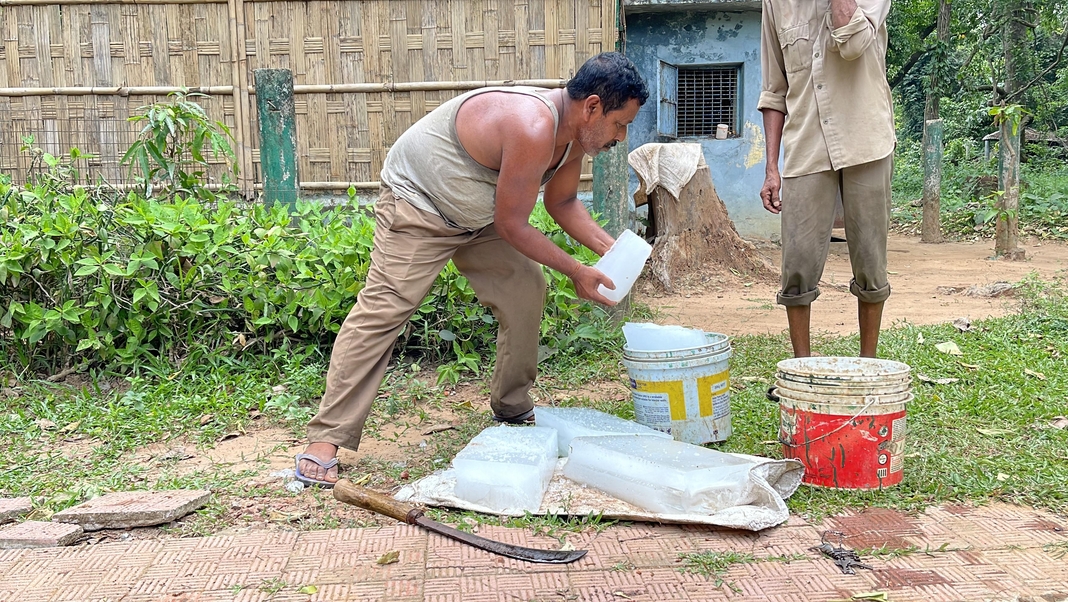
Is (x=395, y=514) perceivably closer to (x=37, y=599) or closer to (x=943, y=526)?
(x=37, y=599)

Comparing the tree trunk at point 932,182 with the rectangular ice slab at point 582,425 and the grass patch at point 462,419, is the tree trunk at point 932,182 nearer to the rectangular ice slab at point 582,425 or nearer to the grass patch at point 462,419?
the grass patch at point 462,419

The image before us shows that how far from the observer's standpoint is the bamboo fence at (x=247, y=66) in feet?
23.8

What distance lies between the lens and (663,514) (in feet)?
8.20

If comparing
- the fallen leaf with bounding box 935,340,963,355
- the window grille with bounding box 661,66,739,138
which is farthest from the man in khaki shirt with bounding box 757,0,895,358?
the window grille with bounding box 661,66,739,138

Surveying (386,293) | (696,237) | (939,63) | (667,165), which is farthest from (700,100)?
(386,293)

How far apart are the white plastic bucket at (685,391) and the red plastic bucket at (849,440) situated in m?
0.37

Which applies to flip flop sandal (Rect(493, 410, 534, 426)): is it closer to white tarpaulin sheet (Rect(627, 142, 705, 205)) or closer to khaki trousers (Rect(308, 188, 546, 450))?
khaki trousers (Rect(308, 188, 546, 450))

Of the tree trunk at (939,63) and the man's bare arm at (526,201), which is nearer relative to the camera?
the man's bare arm at (526,201)

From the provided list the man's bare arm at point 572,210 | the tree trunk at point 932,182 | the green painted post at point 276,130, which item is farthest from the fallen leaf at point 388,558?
the tree trunk at point 932,182

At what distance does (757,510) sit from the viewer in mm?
2488

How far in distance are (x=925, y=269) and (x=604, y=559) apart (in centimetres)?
653

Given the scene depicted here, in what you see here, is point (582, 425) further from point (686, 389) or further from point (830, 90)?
point (830, 90)

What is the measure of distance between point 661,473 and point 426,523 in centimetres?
70

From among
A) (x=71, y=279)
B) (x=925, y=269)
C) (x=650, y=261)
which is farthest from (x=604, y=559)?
(x=925, y=269)
